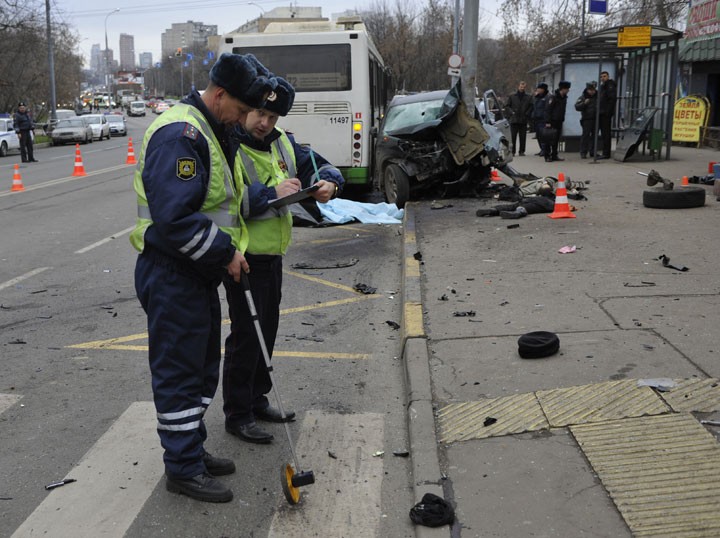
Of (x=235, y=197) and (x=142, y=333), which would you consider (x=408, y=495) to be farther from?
(x=142, y=333)

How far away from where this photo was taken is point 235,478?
416 centimetres

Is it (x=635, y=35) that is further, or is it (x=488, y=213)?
(x=635, y=35)

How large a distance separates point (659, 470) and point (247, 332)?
2224 millimetres

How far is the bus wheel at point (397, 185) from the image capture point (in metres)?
13.3

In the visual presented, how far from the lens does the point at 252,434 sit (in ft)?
15.0

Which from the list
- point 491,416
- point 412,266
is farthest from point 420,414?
point 412,266

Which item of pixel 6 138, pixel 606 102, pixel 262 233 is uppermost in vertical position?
pixel 606 102

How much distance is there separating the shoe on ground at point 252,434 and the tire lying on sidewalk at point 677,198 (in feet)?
28.3

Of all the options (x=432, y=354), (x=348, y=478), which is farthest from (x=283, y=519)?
(x=432, y=354)

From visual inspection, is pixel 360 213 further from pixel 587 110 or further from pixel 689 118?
pixel 689 118

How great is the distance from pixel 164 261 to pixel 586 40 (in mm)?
16957

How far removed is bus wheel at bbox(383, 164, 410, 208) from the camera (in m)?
13.3

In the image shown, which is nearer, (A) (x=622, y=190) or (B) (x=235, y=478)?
(B) (x=235, y=478)

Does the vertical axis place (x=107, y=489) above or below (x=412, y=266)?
below
